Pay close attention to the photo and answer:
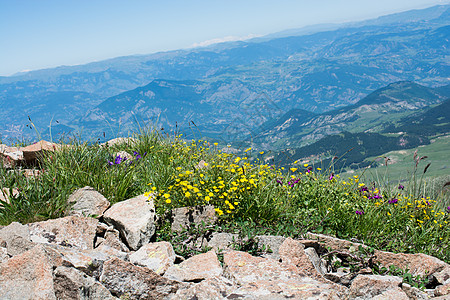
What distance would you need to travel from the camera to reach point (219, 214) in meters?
5.46

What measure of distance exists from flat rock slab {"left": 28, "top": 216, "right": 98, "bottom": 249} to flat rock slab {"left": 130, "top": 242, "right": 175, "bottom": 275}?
870mm

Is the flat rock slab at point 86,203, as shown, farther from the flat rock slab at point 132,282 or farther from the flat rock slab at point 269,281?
the flat rock slab at point 269,281

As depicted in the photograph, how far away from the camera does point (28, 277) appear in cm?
329

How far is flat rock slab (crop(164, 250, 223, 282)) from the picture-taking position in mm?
4074

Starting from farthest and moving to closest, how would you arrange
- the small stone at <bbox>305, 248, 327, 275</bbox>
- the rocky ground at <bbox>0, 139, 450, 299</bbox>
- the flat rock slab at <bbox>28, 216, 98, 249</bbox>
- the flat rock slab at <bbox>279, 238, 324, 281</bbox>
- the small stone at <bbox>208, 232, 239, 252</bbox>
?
the small stone at <bbox>208, 232, 239, 252</bbox>, the small stone at <bbox>305, 248, 327, 275</bbox>, the flat rock slab at <bbox>28, 216, 98, 249</bbox>, the flat rock slab at <bbox>279, 238, 324, 281</bbox>, the rocky ground at <bbox>0, 139, 450, 299</bbox>

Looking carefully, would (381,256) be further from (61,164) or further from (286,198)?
(61,164)

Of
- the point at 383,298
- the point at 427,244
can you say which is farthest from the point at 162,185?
the point at 427,244

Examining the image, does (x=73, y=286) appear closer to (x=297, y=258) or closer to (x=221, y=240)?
(x=221, y=240)

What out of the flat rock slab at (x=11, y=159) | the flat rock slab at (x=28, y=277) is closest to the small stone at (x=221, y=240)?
the flat rock slab at (x=28, y=277)

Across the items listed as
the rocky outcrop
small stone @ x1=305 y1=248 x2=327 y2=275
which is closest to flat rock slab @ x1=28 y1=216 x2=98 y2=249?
the rocky outcrop

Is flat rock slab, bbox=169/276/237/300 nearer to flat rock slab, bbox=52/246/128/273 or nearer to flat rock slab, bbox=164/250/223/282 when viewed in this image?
flat rock slab, bbox=164/250/223/282

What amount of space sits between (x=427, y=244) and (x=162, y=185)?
5637 millimetres

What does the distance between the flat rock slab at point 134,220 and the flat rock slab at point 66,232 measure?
50 cm

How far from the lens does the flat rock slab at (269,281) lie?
349cm
